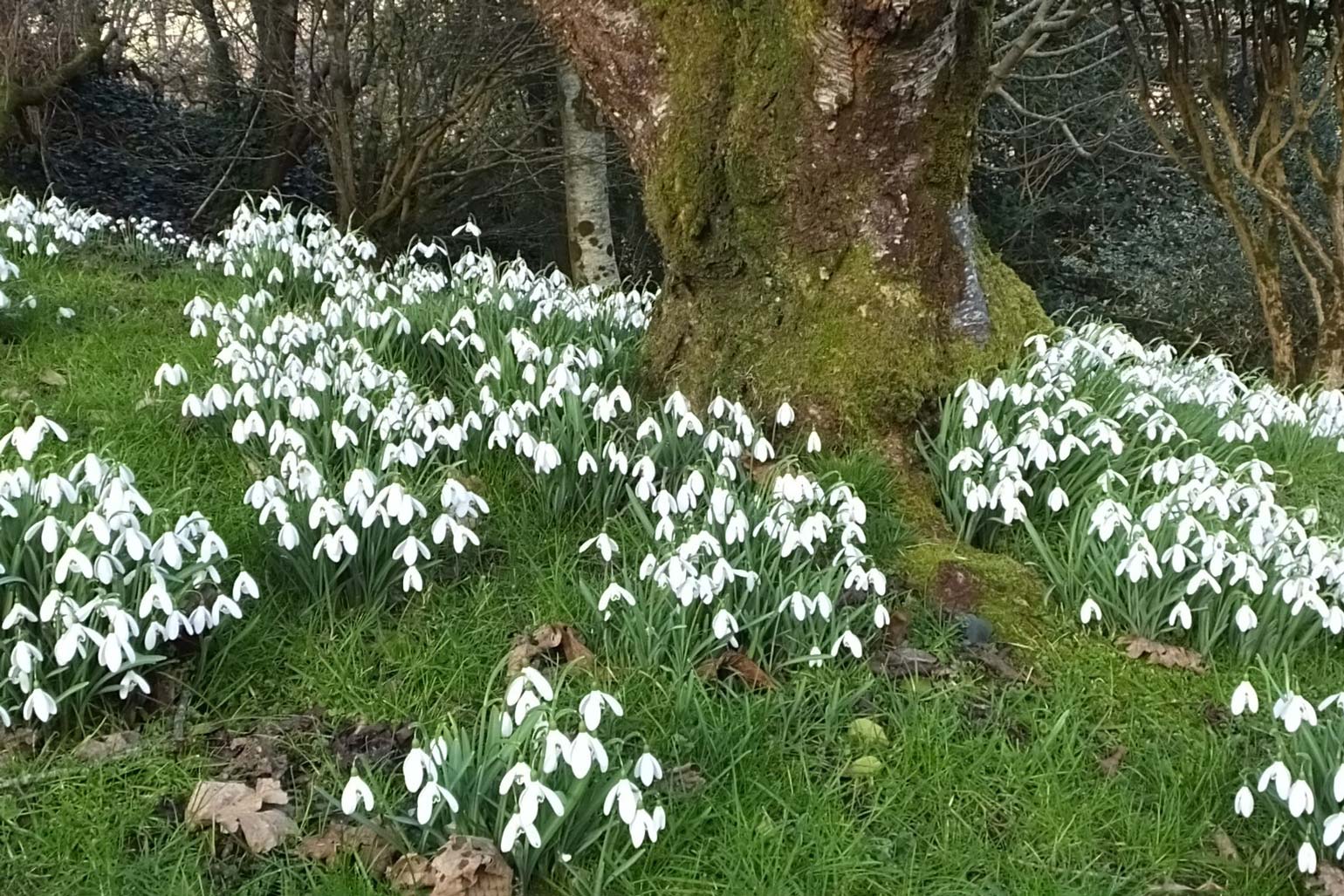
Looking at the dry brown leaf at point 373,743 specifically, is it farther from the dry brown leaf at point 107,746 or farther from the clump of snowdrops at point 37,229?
the clump of snowdrops at point 37,229

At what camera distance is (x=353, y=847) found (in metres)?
1.93

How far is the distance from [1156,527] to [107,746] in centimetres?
234

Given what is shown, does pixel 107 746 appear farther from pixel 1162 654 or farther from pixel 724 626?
pixel 1162 654

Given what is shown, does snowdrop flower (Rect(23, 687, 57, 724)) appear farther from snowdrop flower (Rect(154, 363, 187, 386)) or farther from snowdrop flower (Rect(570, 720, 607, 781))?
snowdrop flower (Rect(154, 363, 187, 386))

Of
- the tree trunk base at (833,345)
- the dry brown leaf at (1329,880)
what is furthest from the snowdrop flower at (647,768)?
the tree trunk base at (833,345)

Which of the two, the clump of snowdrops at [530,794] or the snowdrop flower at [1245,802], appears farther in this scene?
the snowdrop flower at [1245,802]

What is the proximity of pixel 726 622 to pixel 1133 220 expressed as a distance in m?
9.90

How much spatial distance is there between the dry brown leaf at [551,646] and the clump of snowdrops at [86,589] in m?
0.58

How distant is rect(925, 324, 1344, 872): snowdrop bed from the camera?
2098mm

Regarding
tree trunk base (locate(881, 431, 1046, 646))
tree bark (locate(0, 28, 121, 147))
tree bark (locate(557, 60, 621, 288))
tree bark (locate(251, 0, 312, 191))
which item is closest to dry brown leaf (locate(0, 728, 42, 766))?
tree trunk base (locate(881, 431, 1046, 646))

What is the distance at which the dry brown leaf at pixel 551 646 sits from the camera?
8.13ft

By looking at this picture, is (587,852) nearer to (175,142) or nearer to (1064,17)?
(1064,17)

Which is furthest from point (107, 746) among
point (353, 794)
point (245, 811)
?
point (353, 794)

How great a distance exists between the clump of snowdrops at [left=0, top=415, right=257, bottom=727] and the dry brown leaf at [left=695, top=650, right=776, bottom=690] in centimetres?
94
